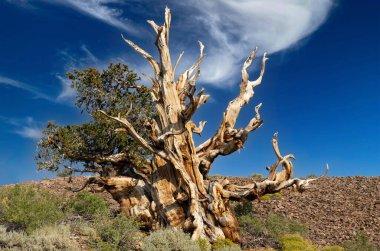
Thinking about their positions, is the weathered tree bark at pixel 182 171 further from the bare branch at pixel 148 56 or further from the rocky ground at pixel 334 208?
the rocky ground at pixel 334 208

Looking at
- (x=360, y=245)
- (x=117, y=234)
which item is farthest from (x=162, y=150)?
(x=360, y=245)

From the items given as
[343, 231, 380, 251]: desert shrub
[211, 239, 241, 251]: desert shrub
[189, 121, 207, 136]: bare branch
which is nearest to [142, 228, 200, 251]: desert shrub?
[211, 239, 241, 251]: desert shrub

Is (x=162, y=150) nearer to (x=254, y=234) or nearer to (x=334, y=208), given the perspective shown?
(x=254, y=234)

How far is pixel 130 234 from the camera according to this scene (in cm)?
1414

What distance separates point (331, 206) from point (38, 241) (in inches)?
677

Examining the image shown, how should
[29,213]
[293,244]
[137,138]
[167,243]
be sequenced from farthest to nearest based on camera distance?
[293,244], [137,138], [29,213], [167,243]

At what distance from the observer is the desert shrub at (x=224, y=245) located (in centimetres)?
1436

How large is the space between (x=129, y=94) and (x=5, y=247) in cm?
875

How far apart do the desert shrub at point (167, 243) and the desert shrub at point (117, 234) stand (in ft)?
1.74

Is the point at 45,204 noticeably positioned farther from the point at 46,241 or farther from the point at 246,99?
the point at 246,99

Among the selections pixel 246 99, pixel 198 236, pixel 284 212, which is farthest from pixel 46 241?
pixel 284 212

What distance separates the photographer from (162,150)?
663 inches

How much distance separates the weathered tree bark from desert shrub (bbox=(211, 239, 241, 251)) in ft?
1.35

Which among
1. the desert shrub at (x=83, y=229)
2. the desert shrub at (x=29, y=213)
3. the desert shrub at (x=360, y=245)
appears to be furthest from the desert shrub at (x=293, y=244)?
the desert shrub at (x=29, y=213)
